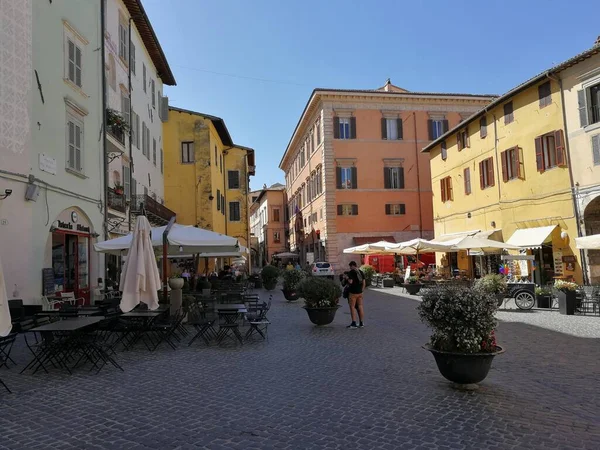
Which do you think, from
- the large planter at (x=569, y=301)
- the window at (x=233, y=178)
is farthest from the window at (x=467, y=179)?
the window at (x=233, y=178)

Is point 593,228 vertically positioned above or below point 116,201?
below

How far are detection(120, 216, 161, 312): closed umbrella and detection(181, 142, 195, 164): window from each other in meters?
22.6

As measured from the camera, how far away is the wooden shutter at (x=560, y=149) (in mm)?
18734

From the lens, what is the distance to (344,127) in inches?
1476

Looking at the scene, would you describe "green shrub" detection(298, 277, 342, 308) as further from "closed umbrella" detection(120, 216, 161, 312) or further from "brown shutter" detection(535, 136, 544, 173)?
"brown shutter" detection(535, 136, 544, 173)

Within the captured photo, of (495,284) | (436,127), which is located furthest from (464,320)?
(436,127)

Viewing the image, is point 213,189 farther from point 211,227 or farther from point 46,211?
point 46,211

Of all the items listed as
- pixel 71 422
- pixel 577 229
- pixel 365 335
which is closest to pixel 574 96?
pixel 577 229

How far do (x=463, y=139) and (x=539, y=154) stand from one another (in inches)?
285

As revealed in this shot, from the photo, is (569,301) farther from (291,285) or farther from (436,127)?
(436,127)

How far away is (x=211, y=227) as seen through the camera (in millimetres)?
31250

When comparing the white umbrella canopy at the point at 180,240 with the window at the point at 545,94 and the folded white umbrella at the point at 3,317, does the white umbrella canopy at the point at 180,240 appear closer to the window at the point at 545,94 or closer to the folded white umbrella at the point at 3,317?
the folded white umbrella at the point at 3,317

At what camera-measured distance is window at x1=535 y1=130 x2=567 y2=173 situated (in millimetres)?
18844

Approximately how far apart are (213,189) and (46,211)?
19.0 m
